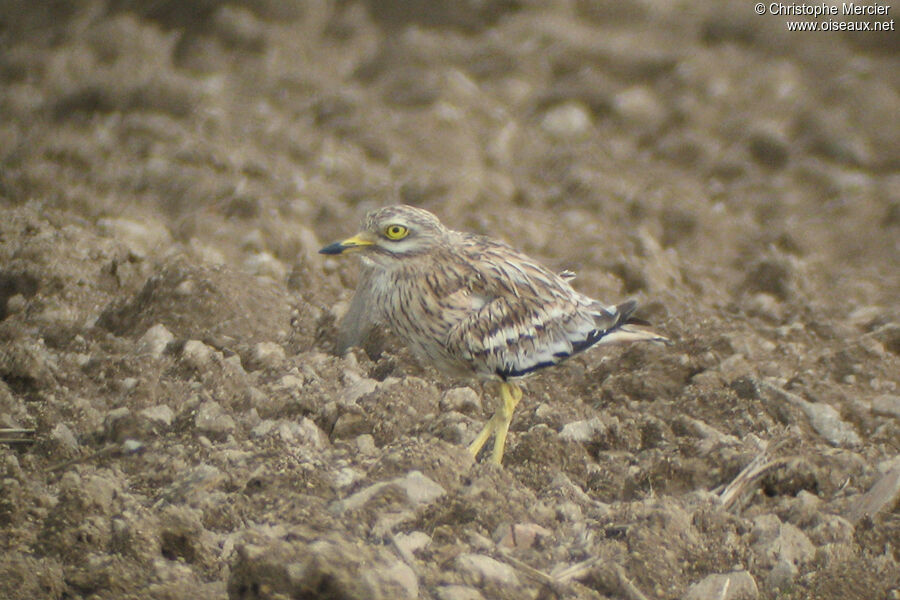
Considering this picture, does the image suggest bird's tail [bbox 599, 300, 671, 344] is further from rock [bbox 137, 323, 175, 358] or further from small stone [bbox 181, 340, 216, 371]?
rock [bbox 137, 323, 175, 358]

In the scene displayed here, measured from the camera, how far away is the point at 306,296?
4.76 meters

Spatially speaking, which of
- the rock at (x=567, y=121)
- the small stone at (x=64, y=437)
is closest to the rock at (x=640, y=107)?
the rock at (x=567, y=121)

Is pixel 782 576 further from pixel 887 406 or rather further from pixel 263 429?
pixel 263 429

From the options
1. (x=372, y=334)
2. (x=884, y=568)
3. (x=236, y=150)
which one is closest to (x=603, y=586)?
(x=884, y=568)

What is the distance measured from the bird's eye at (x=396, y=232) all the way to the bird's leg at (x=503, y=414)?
721 mm

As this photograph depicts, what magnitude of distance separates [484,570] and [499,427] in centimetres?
103

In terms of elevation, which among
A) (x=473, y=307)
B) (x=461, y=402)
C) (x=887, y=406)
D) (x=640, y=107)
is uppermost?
(x=640, y=107)

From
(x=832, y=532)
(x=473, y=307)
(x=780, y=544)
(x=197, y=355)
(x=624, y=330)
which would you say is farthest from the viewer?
(x=624, y=330)

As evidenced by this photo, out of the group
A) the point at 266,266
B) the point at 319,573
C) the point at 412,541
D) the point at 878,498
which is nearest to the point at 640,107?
the point at 266,266

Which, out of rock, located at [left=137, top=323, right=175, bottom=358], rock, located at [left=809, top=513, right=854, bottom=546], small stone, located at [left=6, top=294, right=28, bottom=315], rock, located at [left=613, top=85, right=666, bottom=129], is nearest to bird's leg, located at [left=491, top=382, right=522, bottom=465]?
rock, located at [left=809, top=513, right=854, bottom=546]

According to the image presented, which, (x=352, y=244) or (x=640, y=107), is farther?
(x=640, y=107)

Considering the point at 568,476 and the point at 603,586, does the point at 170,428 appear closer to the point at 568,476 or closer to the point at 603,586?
the point at 568,476

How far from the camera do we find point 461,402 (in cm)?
377

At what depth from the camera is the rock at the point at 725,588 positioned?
262 cm
